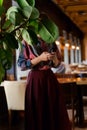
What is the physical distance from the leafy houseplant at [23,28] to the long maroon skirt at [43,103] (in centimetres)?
150

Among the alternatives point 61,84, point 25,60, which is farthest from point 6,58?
point 61,84

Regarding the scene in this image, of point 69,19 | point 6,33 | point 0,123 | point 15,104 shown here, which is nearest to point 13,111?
point 15,104

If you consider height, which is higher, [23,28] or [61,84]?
[23,28]

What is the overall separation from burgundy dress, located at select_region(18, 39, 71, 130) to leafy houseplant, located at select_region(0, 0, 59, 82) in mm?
1480

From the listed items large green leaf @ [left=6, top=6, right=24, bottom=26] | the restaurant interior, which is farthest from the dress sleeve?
large green leaf @ [left=6, top=6, right=24, bottom=26]

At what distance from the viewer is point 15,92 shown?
13.7 ft

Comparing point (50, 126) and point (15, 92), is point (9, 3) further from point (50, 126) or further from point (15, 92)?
point (50, 126)

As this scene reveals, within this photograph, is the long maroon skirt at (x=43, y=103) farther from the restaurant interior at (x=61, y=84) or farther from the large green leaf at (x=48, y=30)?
the large green leaf at (x=48, y=30)

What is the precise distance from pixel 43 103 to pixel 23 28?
5.34 ft

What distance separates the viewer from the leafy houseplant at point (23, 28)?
3.80 feet

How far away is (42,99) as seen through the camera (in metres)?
2.76

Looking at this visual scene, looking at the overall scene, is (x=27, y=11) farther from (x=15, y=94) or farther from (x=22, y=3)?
(x=15, y=94)

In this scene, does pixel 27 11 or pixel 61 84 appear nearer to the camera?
pixel 27 11

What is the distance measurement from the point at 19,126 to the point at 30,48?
1.64 metres
